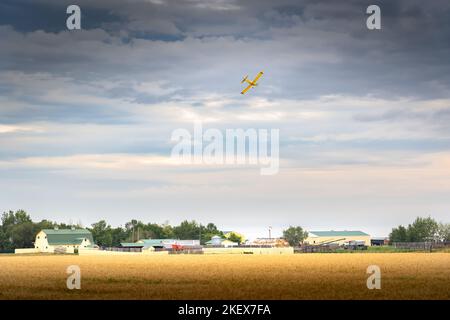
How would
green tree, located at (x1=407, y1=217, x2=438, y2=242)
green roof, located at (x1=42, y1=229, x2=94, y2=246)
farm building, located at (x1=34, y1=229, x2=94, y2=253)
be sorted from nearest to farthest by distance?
farm building, located at (x1=34, y1=229, x2=94, y2=253) → green roof, located at (x1=42, y1=229, x2=94, y2=246) → green tree, located at (x1=407, y1=217, x2=438, y2=242)

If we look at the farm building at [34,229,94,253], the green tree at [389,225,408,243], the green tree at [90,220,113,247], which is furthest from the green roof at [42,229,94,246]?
the green tree at [389,225,408,243]

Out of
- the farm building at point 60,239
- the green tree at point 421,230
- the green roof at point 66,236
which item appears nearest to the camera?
the farm building at point 60,239

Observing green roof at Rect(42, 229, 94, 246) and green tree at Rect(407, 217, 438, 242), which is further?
green tree at Rect(407, 217, 438, 242)

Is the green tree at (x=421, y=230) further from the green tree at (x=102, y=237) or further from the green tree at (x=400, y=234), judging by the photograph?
the green tree at (x=102, y=237)

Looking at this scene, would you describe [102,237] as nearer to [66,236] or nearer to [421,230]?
[66,236]

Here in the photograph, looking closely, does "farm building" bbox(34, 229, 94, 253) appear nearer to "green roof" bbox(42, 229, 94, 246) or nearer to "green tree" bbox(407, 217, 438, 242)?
"green roof" bbox(42, 229, 94, 246)

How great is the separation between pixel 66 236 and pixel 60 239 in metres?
2.83

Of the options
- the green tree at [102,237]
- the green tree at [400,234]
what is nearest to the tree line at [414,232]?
the green tree at [400,234]

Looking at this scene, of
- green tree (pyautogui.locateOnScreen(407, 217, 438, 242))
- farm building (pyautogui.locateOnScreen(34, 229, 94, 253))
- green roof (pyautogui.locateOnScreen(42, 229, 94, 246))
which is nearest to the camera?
farm building (pyautogui.locateOnScreen(34, 229, 94, 253))

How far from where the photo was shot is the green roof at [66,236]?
166875mm

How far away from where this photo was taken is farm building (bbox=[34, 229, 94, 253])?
16362cm
